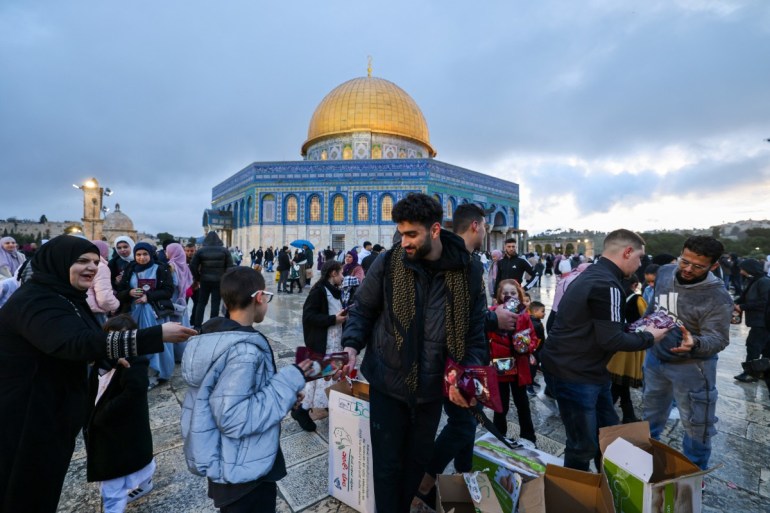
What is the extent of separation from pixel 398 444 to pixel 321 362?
1.99 ft

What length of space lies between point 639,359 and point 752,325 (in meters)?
3.07

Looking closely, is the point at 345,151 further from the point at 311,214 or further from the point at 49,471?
the point at 49,471

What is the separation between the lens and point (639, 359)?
3248 millimetres

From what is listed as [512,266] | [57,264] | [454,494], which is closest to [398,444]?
[454,494]

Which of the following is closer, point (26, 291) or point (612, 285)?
point (26, 291)

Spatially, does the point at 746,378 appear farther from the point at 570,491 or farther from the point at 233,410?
the point at 233,410

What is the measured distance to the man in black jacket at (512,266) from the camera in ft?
20.1

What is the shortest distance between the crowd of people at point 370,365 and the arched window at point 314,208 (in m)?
26.2

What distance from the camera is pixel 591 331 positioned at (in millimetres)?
2160

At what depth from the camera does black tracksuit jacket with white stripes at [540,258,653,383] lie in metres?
2.02

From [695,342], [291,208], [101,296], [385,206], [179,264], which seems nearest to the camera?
[695,342]

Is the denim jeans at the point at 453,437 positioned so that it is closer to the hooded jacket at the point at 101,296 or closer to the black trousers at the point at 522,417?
the black trousers at the point at 522,417

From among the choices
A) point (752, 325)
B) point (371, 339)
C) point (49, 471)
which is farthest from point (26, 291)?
point (752, 325)

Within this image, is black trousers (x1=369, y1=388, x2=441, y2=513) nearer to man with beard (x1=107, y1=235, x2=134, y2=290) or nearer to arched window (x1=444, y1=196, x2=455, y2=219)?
man with beard (x1=107, y1=235, x2=134, y2=290)
